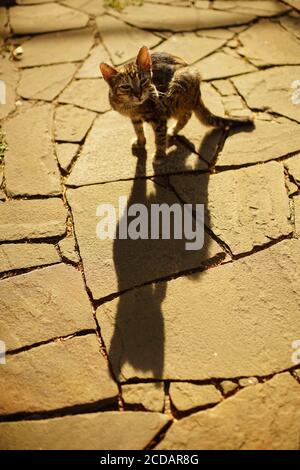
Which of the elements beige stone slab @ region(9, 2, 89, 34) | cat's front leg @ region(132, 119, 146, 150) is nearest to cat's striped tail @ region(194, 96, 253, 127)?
cat's front leg @ region(132, 119, 146, 150)

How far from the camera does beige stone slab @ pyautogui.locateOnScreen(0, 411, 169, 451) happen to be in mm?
2342

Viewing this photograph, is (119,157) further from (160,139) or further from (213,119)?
(213,119)

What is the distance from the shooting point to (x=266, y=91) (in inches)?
173

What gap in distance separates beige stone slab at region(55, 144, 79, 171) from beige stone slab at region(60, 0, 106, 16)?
282 centimetres

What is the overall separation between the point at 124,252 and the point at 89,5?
4.57m

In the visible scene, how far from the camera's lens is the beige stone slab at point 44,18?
5445mm

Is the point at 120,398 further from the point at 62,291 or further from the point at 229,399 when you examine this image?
the point at 62,291

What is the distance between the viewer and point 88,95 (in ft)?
14.8

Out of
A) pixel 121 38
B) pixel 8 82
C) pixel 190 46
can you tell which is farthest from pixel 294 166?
pixel 8 82

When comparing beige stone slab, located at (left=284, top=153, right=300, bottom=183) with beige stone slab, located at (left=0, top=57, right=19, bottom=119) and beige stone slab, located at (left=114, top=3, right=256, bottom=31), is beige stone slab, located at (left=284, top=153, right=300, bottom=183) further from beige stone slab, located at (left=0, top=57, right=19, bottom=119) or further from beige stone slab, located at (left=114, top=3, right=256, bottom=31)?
beige stone slab, located at (left=0, top=57, right=19, bottom=119)

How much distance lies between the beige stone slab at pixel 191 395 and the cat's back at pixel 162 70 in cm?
253

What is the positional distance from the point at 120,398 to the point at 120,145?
8.41ft

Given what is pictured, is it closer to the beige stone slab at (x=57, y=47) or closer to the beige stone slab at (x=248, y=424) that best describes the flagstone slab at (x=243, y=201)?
the beige stone slab at (x=248, y=424)

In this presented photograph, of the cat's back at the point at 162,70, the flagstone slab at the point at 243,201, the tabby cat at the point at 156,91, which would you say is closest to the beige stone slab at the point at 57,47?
the cat's back at the point at 162,70
